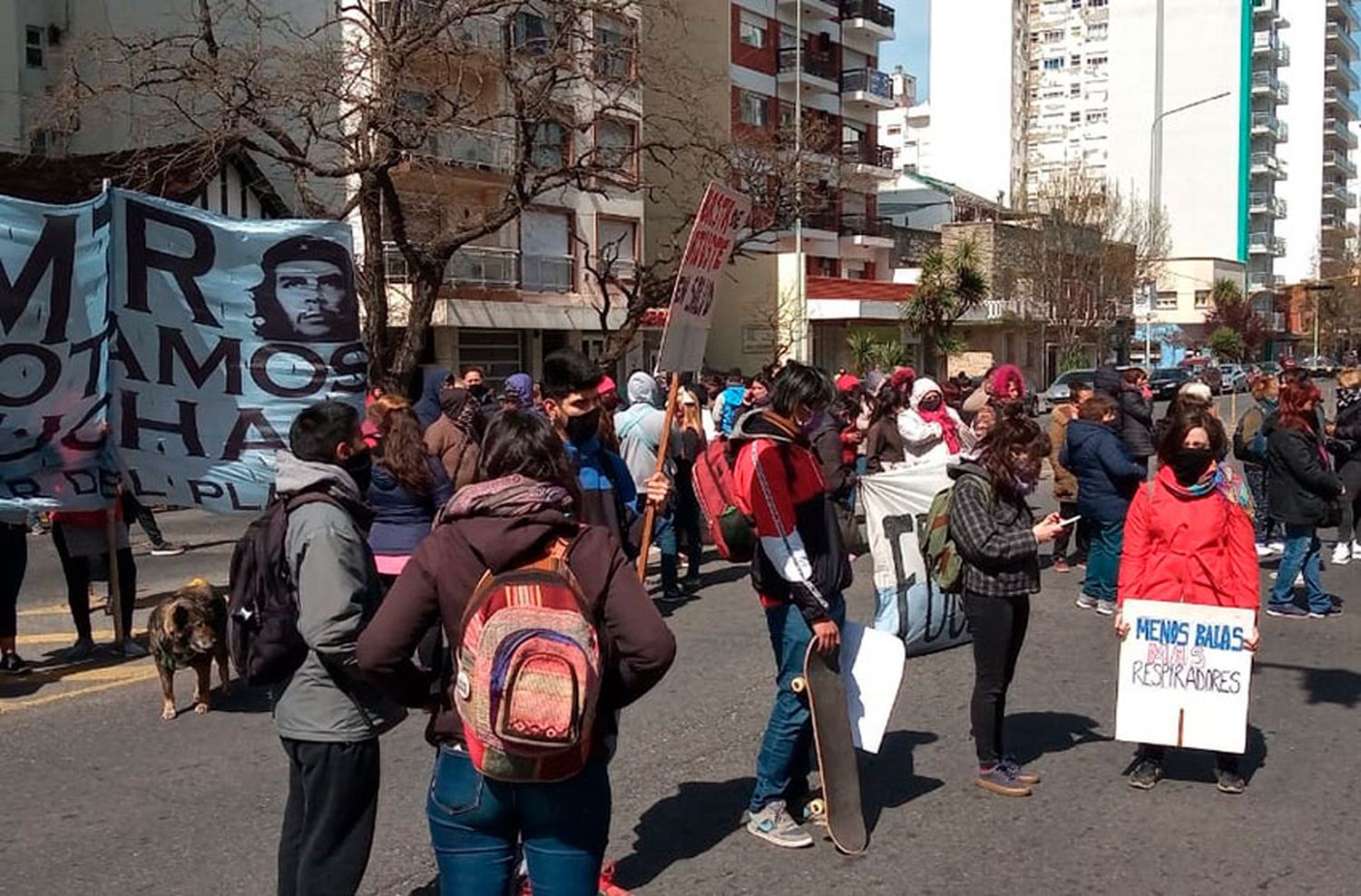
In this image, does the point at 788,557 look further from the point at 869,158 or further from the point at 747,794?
the point at 869,158

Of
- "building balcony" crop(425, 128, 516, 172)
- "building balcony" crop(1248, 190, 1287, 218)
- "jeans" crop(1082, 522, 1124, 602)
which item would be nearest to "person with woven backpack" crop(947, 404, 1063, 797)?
"jeans" crop(1082, 522, 1124, 602)

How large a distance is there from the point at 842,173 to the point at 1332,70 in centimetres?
7385

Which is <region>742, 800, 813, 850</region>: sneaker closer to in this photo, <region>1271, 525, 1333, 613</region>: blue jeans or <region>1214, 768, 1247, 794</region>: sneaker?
<region>1214, 768, 1247, 794</region>: sneaker

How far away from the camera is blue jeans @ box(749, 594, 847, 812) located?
5047 millimetres

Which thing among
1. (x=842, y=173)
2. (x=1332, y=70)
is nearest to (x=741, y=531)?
(x=842, y=173)

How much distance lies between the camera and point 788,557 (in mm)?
4824

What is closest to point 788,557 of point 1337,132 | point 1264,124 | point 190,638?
point 190,638

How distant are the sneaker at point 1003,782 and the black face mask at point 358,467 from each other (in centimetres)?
296

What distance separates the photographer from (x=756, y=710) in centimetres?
707

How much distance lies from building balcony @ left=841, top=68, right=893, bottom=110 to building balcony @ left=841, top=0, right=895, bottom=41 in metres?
1.39

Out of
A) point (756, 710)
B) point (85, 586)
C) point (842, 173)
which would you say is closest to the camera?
point (756, 710)

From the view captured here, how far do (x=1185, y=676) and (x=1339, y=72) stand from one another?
11283cm

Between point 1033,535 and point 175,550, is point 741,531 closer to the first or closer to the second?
point 1033,535

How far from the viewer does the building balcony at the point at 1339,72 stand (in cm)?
10069
